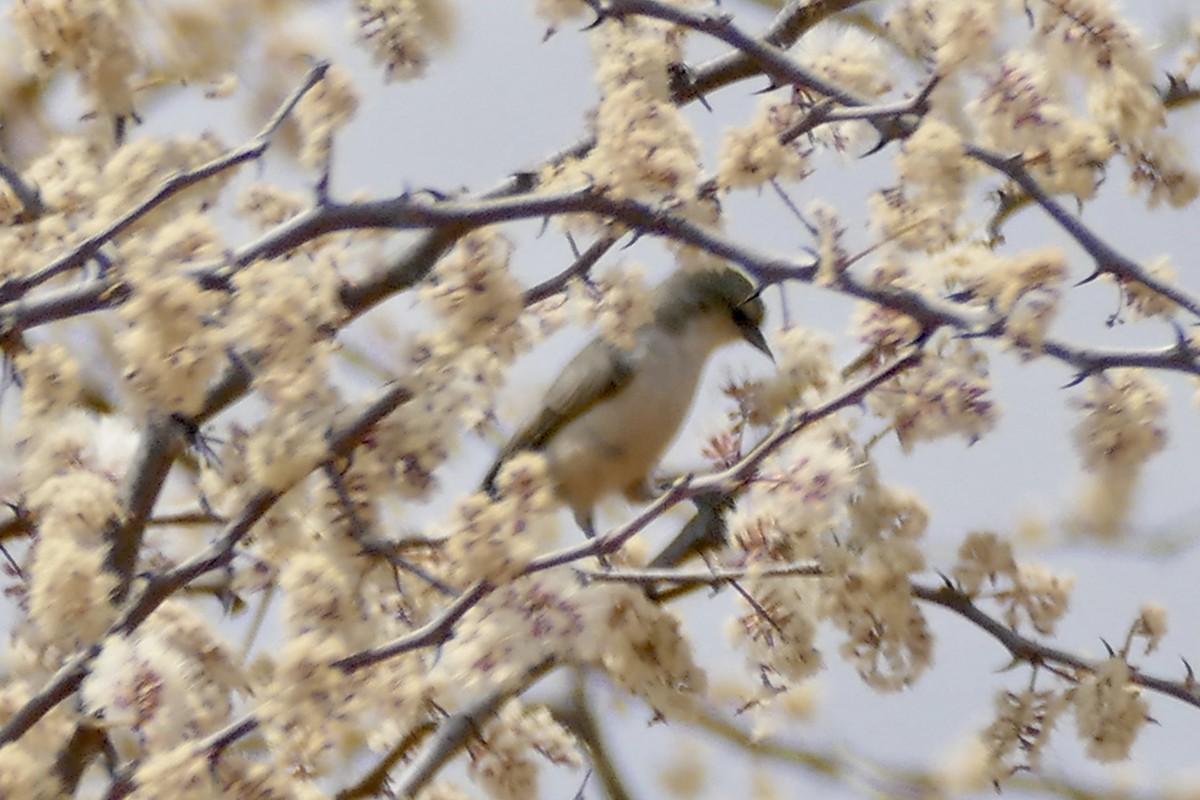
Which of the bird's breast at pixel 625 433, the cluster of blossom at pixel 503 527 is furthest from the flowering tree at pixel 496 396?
the bird's breast at pixel 625 433

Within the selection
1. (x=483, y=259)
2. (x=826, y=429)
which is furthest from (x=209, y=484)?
(x=826, y=429)

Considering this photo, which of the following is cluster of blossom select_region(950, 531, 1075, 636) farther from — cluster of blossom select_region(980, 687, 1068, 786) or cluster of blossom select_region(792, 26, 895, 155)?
cluster of blossom select_region(792, 26, 895, 155)

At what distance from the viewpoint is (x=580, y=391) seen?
1687 millimetres

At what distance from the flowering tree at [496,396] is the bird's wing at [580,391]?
1.82 feet

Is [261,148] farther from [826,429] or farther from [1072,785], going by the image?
[1072,785]

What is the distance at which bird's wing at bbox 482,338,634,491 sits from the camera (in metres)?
1.69

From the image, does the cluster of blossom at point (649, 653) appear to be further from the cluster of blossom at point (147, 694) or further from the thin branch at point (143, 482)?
the thin branch at point (143, 482)

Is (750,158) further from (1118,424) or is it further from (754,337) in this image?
(754,337)

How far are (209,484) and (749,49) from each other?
0.50m

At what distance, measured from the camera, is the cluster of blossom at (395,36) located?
1.01m

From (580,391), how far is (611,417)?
2.0 inches

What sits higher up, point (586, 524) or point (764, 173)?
point (586, 524)

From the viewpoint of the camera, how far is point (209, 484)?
40.3 inches

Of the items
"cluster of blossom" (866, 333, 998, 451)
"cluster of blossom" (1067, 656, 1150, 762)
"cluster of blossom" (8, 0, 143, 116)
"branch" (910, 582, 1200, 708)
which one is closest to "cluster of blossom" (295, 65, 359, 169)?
"cluster of blossom" (8, 0, 143, 116)
